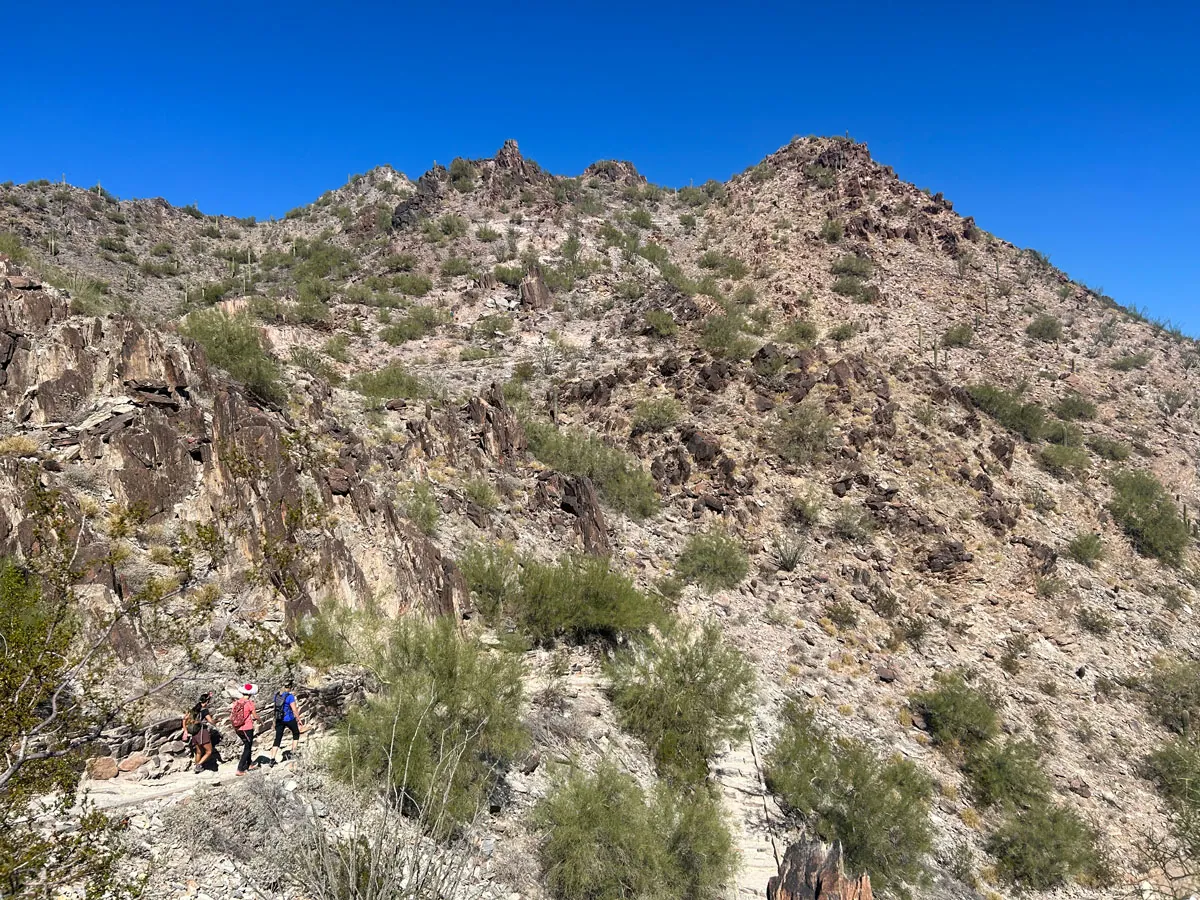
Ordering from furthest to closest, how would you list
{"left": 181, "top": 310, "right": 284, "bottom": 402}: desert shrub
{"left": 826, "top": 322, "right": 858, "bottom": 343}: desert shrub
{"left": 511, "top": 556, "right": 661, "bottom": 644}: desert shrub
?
{"left": 826, "top": 322, "right": 858, "bottom": 343}: desert shrub < {"left": 181, "top": 310, "right": 284, "bottom": 402}: desert shrub < {"left": 511, "top": 556, "right": 661, "bottom": 644}: desert shrub

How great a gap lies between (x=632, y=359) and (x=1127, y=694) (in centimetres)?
1756

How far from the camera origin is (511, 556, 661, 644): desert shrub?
12273mm

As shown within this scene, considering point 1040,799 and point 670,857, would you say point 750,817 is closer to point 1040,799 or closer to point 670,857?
point 670,857

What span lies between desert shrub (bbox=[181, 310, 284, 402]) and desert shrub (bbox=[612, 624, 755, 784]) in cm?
1127

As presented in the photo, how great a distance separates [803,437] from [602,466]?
6916mm

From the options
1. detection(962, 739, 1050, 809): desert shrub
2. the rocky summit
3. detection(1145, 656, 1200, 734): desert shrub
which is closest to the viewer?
the rocky summit

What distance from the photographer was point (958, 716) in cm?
1209

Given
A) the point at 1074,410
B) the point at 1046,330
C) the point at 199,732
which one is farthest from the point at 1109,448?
the point at 199,732

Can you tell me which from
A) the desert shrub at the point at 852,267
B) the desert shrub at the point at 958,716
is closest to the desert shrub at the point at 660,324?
the desert shrub at the point at 852,267

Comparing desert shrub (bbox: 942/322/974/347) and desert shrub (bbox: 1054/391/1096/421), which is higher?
desert shrub (bbox: 942/322/974/347)

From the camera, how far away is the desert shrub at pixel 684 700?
10.2m

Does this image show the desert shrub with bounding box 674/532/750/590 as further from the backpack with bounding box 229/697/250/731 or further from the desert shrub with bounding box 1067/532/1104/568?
the backpack with bounding box 229/697/250/731

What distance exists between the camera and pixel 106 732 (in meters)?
7.12

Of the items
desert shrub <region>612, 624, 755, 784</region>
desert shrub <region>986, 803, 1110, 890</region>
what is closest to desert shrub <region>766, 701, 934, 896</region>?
desert shrub <region>612, 624, 755, 784</region>
